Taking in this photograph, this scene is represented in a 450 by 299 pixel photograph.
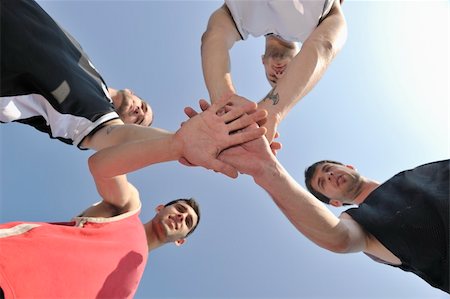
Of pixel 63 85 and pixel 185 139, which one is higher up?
pixel 63 85

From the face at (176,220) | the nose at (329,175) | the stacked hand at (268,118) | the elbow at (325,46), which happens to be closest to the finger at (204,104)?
the stacked hand at (268,118)

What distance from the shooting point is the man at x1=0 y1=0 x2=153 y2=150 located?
7.80 ft

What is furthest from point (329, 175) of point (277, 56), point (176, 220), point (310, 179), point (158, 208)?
point (158, 208)

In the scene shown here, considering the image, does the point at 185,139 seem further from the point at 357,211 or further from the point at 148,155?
the point at 357,211

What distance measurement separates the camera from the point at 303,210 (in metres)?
2.17

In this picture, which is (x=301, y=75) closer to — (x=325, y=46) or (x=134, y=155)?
(x=325, y=46)

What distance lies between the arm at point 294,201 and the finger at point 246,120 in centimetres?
11

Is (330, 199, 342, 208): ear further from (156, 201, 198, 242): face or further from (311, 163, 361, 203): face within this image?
(156, 201, 198, 242): face

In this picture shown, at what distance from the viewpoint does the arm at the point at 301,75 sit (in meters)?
2.55

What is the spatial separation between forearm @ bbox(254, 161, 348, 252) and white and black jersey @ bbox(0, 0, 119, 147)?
3.97 ft

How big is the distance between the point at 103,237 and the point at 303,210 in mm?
1174

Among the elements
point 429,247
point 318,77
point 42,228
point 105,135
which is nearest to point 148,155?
point 105,135

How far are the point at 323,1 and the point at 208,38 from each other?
0.88 meters

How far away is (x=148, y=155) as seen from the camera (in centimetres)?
231
